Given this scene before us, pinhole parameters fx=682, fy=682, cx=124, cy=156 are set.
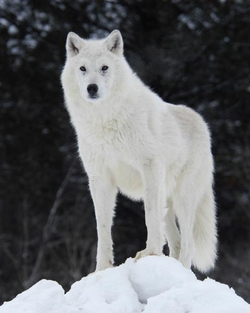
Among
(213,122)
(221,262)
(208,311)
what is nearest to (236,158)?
(213,122)

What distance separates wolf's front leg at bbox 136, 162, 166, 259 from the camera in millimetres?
5488

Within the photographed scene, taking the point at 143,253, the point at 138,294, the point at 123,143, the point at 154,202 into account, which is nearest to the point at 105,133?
the point at 123,143

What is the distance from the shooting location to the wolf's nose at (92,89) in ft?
17.8

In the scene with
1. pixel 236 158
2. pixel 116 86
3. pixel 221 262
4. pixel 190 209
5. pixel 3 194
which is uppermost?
pixel 116 86

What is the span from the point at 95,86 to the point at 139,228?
34.7 ft

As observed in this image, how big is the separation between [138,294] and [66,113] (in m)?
11.7

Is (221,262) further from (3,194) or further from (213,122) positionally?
(3,194)

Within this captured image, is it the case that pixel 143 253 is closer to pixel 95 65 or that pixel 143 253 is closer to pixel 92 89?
pixel 92 89

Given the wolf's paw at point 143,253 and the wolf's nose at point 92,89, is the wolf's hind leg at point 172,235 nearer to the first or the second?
the wolf's paw at point 143,253

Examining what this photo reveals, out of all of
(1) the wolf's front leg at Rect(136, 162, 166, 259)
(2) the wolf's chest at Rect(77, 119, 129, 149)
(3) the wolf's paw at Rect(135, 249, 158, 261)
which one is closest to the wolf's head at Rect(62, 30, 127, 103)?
(2) the wolf's chest at Rect(77, 119, 129, 149)

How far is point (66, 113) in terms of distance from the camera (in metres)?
16.0

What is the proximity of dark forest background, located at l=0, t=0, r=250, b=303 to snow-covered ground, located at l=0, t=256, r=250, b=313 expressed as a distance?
10.6m

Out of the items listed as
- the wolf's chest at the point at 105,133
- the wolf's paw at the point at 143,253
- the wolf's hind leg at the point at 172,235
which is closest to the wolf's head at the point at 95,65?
the wolf's chest at the point at 105,133

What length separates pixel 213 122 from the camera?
1586 cm
